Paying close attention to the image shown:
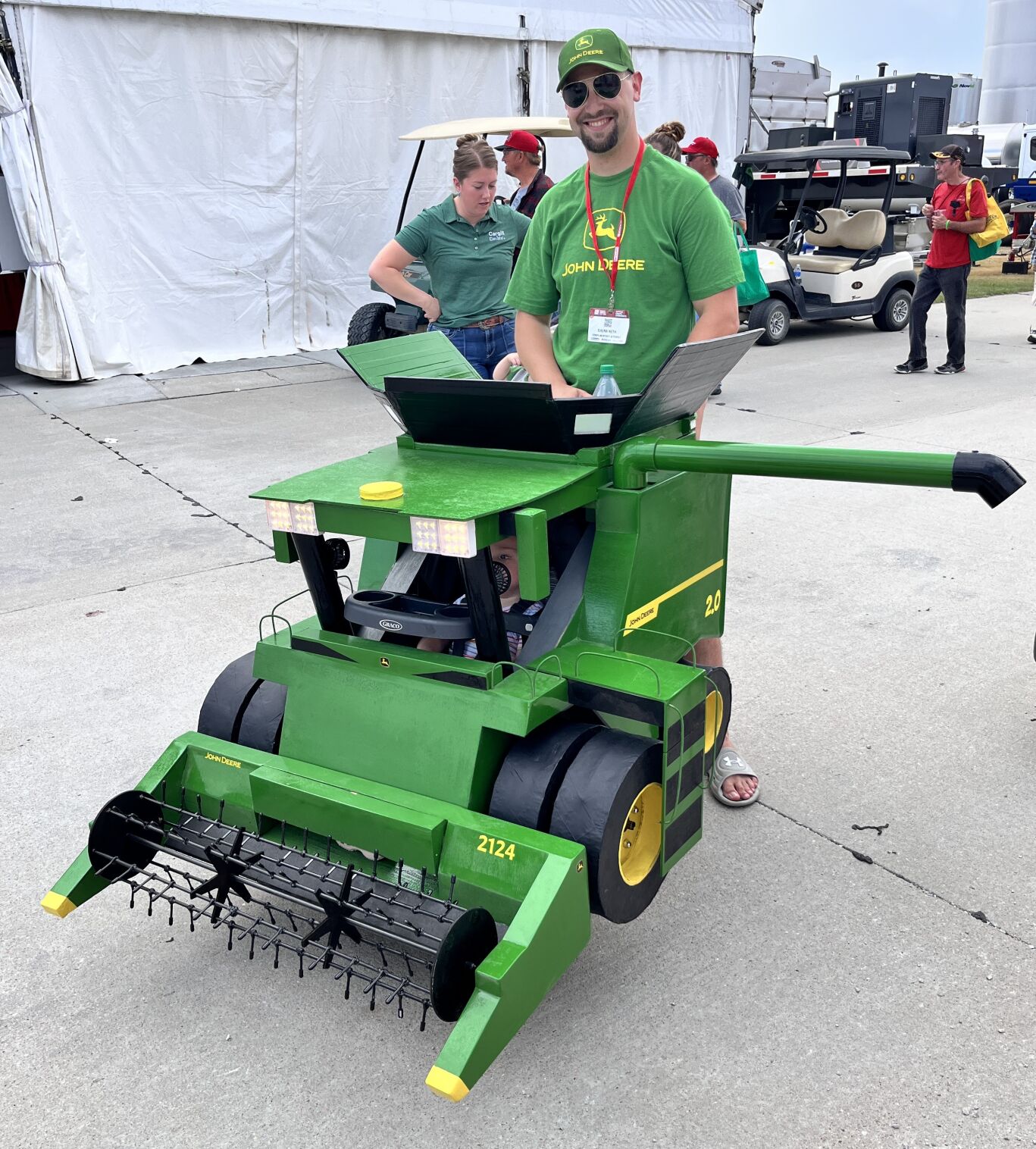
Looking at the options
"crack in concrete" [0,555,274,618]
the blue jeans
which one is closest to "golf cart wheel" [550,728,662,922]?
"crack in concrete" [0,555,274,618]

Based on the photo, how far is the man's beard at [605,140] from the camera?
2691 millimetres

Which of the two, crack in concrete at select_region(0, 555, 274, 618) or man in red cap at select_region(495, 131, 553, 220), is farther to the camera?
man in red cap at select_region(495, 131, 553, 220)

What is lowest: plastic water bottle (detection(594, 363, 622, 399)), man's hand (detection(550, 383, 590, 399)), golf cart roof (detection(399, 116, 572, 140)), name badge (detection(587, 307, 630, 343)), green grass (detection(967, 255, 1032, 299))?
green grass (detection(967, 255, 1032, 299))

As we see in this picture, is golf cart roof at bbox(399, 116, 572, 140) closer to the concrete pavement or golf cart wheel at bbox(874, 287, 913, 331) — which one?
the concrete pavement

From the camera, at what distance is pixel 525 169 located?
6578mm

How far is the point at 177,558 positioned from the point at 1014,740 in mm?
3666

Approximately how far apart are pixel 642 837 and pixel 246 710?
996 mm

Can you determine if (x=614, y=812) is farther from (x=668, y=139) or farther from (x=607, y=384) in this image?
(x=668, y=139)

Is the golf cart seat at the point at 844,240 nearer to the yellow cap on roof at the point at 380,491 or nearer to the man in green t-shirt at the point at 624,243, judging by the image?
the man in green t-shirt at the point at 624,243

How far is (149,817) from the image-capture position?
2463 mm

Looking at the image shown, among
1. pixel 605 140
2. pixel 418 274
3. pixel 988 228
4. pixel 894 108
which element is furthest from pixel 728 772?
pixel 894 108

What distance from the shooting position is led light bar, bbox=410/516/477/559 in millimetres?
2135

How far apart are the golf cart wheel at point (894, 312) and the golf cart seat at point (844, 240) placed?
60 centimetres

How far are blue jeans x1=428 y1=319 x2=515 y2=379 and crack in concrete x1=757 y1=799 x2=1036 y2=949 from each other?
2.91 m
